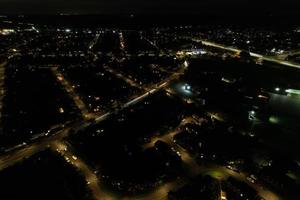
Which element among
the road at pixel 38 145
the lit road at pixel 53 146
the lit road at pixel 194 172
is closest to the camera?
the lit road at pixel 194 172

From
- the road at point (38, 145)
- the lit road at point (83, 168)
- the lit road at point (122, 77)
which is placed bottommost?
the lit road at point (122, 77)

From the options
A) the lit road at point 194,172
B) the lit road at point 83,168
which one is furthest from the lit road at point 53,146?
the lit road at point 194,172

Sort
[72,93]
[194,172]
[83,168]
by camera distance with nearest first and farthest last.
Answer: [194,172] < [83,168] < [72,93]

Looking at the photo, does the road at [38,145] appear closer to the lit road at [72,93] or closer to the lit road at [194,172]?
the lit road at [72,93]

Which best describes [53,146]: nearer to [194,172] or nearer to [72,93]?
[194,172]

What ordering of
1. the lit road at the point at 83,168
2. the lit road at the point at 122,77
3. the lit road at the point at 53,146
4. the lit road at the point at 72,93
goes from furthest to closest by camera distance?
the lit road at the point at 122,77 → the lit road at the point at 72,93 → the lit road at the point at 53,146 → the lit road at the point at 83,168

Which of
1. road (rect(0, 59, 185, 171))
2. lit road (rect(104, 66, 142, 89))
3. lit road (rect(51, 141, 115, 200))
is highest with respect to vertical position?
lit road (rect(51, 141, 115, 200))

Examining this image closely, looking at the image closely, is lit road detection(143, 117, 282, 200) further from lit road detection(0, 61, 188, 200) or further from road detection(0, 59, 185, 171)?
road detection(0, 59, 185, 171)

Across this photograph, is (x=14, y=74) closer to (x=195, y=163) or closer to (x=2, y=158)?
(x=2, y=158)

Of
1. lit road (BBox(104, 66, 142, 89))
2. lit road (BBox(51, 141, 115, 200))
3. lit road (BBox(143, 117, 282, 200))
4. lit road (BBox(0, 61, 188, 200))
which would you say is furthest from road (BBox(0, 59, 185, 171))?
lit road (BBox(104, 66, 142, 89))

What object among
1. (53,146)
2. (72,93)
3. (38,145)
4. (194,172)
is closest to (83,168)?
(53,146)

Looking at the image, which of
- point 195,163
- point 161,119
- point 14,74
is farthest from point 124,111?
point 14,74

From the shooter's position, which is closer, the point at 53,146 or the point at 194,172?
the point at 194,172
